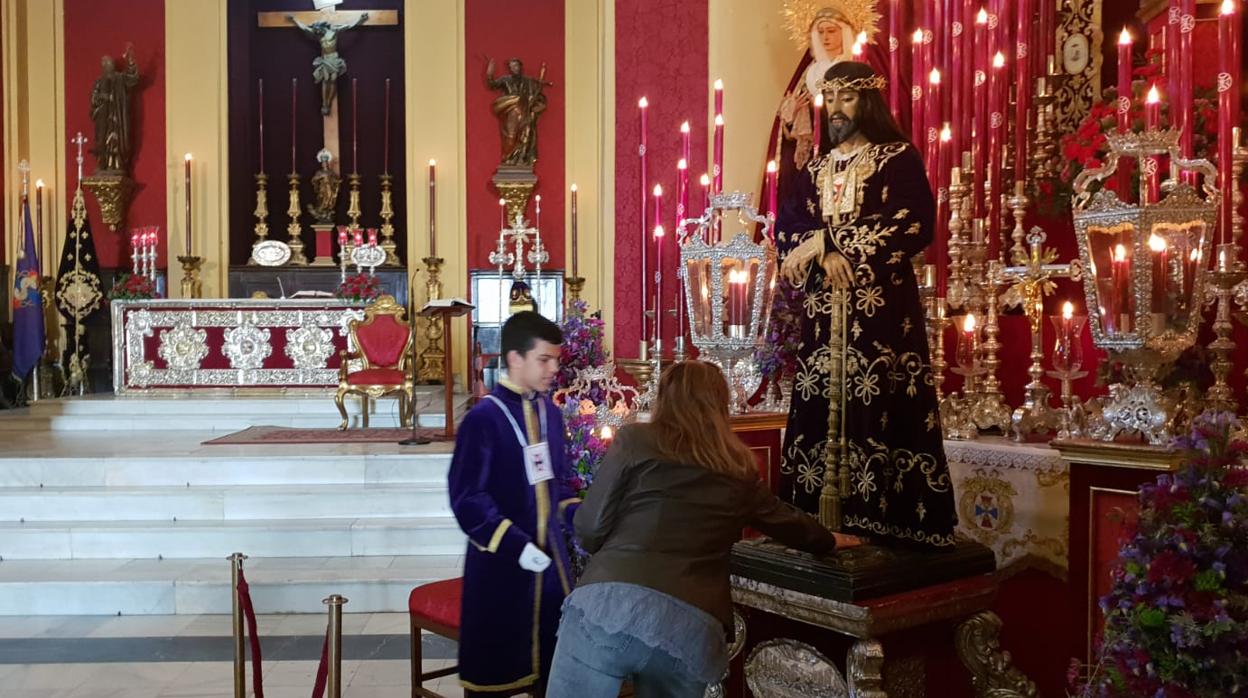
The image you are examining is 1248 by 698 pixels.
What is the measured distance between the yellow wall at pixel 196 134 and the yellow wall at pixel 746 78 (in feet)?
20.1

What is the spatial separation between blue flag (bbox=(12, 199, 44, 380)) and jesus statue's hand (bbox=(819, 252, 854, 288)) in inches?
367

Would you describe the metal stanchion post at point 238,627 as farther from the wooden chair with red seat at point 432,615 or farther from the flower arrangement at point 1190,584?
the flower arrangement at point 1190,584

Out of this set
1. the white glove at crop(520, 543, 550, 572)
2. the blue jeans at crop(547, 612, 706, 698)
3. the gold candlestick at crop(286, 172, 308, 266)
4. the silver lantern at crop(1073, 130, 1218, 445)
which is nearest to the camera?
the blue jeans at crop(547, 612, 706, 698)

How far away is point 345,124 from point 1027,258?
10.0 metres

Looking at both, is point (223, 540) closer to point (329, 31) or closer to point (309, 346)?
point (309, 346)

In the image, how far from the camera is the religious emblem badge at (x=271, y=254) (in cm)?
1130

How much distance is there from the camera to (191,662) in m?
4.35

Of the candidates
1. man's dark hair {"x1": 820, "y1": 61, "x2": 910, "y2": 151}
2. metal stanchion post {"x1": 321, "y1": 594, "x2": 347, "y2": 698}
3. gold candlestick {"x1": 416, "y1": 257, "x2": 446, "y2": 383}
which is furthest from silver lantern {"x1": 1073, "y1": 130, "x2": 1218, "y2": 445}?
gold candlestick {"x1": 416, "y1": 257, "x2": 446, "y2": 383}

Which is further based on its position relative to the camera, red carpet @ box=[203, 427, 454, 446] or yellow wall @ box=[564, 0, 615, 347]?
yellow wall @ box=[564, 0, 615, 347]

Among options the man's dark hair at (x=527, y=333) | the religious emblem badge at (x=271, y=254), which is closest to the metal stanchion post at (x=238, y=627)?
the man's dark hair at (x=527, y=333)

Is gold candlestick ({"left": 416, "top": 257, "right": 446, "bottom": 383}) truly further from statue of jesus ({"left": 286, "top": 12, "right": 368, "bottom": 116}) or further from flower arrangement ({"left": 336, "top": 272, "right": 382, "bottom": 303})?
statue of jesus ({"left": 286, "top": 12, "right": 368, "bottom": 116})

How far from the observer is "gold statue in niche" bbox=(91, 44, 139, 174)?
35.6ft

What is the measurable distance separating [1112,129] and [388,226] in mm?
9163

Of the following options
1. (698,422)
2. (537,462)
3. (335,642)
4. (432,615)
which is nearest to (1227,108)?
(698,422)
